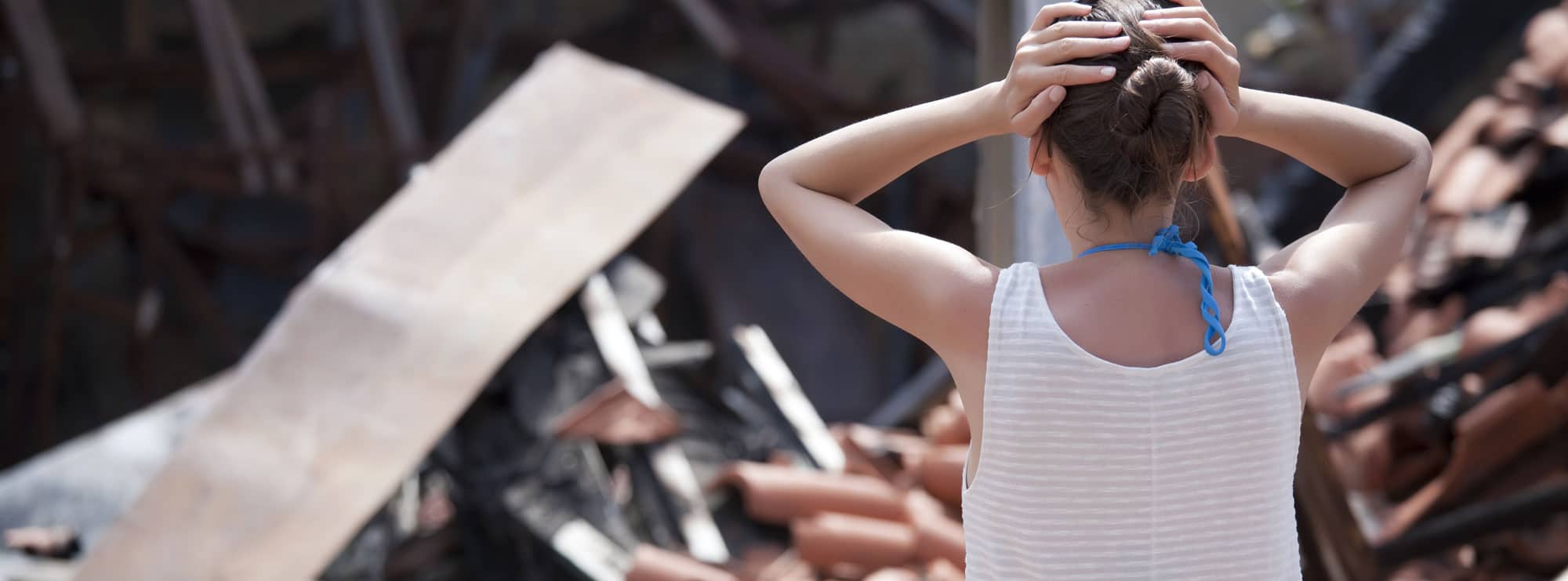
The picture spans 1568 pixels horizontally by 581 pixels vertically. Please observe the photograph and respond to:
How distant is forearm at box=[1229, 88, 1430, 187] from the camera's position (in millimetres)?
1421

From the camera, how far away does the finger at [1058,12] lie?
1.26m

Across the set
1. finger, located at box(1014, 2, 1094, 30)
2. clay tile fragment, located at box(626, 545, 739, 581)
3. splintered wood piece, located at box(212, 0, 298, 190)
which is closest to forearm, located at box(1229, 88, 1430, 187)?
finger, located at box(1014, 2, 1094, 30)

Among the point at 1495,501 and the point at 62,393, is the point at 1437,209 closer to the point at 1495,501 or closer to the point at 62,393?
the point at 1495,501

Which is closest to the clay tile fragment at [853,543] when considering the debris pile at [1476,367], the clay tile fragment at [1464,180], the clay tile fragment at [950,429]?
the clay tile fragment at [950,429]

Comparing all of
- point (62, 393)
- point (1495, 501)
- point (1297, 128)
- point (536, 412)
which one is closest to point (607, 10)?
point (62, 393)

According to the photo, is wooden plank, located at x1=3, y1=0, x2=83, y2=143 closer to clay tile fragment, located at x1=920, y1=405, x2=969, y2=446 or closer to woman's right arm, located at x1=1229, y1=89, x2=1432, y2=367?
clay tile fragment, located at x1=920, y1=405, x2=969, y2=446

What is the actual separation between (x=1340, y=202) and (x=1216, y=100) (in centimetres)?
27

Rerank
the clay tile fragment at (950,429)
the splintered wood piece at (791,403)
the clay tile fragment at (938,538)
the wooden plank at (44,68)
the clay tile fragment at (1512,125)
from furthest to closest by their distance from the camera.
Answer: the wooden plank at (44,68) → the clay tile fragment at (1512,125) → the splintered wood piece at (791,403) → the clay tile fragment at (950,429) → the clay tile fragment at (938,538)

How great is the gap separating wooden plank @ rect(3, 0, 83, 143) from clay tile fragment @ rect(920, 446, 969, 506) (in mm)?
5320

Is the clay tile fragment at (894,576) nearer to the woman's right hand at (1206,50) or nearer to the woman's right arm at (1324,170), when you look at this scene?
the woman's right arm at (1324,170)

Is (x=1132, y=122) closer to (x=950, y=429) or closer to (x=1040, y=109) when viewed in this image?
(x=1040, y=109)

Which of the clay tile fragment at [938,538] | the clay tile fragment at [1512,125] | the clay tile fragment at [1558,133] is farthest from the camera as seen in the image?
the clay tile fragment at [1512,125]

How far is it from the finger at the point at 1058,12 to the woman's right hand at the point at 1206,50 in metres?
0.06

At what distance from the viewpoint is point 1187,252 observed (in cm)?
128
